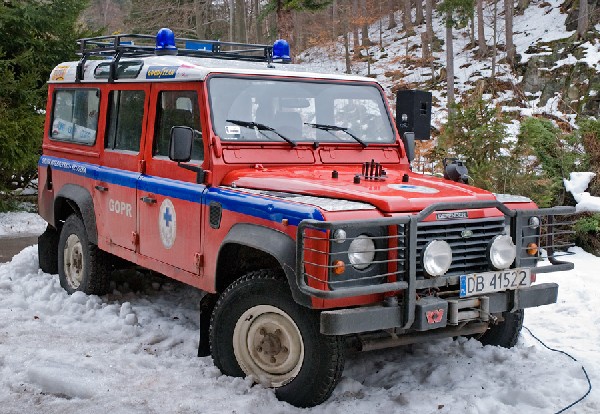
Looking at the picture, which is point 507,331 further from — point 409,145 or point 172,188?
point 172,188

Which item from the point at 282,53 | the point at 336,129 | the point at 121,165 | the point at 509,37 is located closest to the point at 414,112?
the point at 282,53

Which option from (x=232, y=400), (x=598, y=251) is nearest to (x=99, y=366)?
(x=232, y=400)

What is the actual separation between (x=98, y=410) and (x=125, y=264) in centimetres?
292

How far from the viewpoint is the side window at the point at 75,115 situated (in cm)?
689

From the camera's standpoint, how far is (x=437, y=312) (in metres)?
4.16

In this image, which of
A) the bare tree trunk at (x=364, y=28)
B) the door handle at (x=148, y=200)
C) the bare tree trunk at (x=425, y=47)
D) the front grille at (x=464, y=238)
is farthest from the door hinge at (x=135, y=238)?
the bare tree trunk at (x=364, y=28)

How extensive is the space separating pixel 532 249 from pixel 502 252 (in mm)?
450

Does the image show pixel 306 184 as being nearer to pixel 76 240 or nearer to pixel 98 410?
pixel 98 410

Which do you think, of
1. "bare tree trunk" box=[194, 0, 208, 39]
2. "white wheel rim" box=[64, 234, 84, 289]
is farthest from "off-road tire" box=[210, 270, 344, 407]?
"bare tree trunk" box=[194, 0, 208, 39]

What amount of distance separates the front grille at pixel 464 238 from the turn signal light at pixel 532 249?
0.37 meters

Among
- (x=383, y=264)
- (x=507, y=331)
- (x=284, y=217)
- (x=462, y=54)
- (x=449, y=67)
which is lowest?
(x=507, y=331)

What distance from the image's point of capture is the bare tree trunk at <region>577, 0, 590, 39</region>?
2512 cm

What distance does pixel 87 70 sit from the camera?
23.2 feet

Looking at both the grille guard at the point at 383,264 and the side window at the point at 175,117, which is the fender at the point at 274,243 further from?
the side window at the point at 175,117
